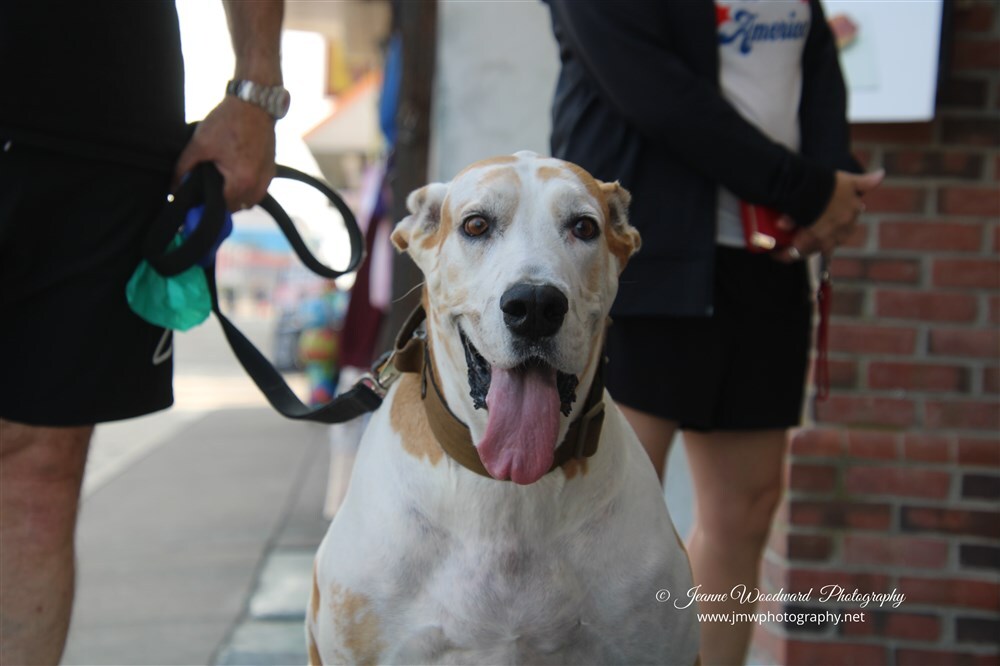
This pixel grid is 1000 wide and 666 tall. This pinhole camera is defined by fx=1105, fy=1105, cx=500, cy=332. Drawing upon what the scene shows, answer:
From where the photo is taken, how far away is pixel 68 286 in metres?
2.20

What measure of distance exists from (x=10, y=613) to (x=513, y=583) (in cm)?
99

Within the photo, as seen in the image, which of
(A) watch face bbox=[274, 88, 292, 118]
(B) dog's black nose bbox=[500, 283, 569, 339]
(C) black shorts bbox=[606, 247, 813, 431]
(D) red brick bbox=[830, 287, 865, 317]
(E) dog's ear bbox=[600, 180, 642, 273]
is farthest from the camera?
(D) red brick bbox=[830, 287, 865, 317]

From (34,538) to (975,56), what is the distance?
3125mm

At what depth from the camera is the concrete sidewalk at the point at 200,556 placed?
4137 mm

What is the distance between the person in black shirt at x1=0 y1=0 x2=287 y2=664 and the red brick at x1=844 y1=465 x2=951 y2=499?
7.58 feet

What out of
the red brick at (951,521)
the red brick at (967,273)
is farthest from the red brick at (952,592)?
the red brick at (967,273)

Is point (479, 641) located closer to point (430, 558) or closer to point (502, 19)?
point (430, 558)

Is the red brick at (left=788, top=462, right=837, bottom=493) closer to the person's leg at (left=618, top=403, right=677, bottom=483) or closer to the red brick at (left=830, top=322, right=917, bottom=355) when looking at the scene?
the red brick at (left=830, top=322, right=917, bottom=355)

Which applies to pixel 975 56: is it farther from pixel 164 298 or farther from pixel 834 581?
pixel 164 298

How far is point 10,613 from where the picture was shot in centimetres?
217

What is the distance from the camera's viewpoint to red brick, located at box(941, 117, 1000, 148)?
360 cm

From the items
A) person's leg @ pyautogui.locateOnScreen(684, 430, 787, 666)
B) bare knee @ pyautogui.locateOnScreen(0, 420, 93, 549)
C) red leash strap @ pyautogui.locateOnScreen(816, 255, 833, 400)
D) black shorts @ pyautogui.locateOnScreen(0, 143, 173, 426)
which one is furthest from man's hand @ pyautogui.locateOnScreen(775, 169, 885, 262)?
bare knee @ pyautogui.locateOnScreen(0, 420, 93, 549)

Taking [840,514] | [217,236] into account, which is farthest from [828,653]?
[217,236]

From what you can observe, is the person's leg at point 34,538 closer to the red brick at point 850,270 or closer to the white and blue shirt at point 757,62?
the white and blue shirt at point 757,62
